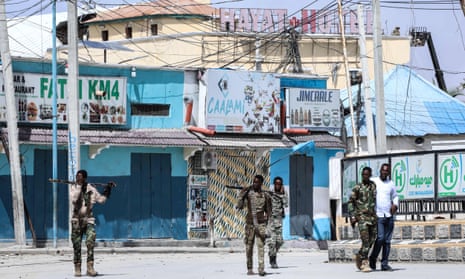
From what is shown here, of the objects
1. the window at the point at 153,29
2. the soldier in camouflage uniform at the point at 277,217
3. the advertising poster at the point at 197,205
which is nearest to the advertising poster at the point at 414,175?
the soldier in camouflage uniform at the point at 277,217

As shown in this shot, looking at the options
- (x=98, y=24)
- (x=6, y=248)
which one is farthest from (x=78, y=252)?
(x=98, y=24)

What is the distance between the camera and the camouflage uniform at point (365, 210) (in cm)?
1850

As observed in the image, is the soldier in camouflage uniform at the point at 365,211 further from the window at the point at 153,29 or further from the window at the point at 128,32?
the window at the point at 128,32

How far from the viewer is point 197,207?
35656 mm

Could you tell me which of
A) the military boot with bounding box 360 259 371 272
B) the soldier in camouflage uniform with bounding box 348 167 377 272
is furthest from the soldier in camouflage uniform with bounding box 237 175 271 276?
the military boot with bounding box 360 259 371 272

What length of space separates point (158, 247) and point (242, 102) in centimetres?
604

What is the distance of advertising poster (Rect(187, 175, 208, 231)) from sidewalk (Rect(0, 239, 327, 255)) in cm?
78

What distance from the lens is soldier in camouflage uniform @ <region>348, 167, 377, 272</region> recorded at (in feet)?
60.7

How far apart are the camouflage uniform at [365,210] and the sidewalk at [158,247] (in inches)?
521

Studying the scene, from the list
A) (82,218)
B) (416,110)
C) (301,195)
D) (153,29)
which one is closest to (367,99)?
(301,195)

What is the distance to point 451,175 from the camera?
2516 cm

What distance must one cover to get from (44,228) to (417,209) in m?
12.3

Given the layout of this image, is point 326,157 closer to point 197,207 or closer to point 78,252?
point 197,207

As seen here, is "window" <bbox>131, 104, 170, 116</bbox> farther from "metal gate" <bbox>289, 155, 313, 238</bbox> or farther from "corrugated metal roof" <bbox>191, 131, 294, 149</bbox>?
"metal gate" <bbox>289, 155, 313, 238</bbox>
